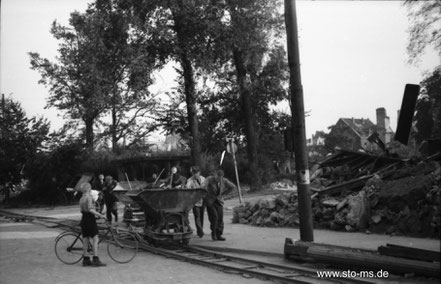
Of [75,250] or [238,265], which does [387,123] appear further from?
[75,250]

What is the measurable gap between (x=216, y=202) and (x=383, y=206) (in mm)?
4406

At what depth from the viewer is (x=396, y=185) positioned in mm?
12203

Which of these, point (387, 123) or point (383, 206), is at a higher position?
point (387, 123)

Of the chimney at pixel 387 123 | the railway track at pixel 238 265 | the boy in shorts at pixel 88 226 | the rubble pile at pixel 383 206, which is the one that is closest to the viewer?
the railway track at pixel 238 265

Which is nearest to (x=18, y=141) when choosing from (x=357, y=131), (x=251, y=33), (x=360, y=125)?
(x=251, y=33)

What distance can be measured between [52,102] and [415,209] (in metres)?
40.8

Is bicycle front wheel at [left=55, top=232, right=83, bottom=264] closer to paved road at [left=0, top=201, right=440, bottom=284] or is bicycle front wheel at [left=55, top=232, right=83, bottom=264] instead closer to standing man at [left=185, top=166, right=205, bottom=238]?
paved road at [left=0, top=201, right=440, bottom=284]

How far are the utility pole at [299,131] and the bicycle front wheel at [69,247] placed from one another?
15.9 feet

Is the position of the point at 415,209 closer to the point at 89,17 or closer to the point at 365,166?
the point at 365,166

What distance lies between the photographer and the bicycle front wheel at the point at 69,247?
9844mm

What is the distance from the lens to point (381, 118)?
73375mm

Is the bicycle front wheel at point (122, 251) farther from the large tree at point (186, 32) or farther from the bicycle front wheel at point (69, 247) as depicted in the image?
the large tree at point (186, 32)

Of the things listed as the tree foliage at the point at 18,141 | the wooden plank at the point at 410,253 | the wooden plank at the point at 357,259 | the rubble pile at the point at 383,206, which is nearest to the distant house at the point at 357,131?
the tree foliage at the point at 18,141

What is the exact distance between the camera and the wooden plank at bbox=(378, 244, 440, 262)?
22.3 ft
